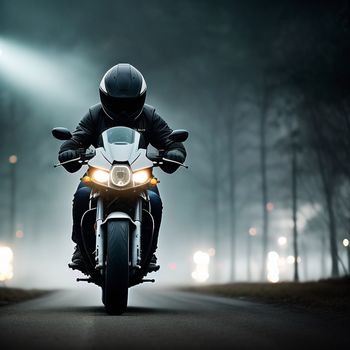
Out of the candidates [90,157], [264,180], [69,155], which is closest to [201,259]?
[264,180]

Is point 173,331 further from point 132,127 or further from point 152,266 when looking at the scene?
point 132,127

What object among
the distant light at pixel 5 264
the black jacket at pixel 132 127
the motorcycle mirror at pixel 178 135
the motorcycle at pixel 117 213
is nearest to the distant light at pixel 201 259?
the distant light at pixel 5 264

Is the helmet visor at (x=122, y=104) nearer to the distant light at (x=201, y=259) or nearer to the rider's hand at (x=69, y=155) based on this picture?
the rider's hand at (x=69, y=155)

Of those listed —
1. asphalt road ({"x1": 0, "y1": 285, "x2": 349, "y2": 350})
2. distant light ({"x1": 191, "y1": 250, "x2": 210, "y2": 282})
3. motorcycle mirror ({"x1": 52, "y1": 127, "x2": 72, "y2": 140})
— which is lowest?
asphalt road ({"x1": 0, "y1": 285, "x2": 349, "y2": 350})

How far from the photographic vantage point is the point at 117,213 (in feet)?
27.3

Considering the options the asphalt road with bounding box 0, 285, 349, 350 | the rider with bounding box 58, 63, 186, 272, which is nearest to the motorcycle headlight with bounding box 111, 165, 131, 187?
the rider with bounding box 58, 63, 186, 272

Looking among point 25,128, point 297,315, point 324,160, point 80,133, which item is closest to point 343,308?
point 297,315

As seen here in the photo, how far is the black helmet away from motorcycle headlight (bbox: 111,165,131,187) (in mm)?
1014

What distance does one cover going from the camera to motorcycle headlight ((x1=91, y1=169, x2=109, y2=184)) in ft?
27.6

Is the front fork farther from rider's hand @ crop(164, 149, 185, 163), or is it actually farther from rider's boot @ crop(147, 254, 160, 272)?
rider's hand @ crop(164, 149, 185, 163)

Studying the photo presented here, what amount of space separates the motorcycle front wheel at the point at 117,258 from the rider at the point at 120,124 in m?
0.77

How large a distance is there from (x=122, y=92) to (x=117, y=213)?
5.05ft

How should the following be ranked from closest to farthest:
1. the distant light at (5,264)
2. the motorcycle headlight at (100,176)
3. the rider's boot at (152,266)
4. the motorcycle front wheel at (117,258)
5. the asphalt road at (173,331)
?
the asphalt road at (173,331) < the motorcycle front wheel at (117,258) < the motorcycle headlight at (100,176) < the rider's boot at (152,266) < the distant light at (5,264)

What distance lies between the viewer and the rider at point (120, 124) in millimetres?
8914
